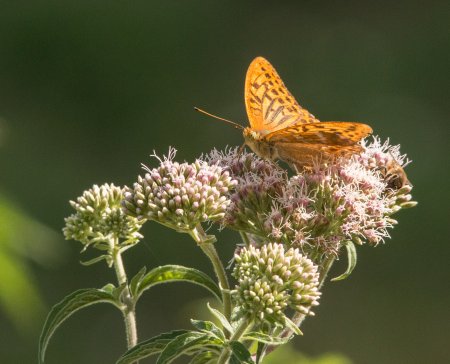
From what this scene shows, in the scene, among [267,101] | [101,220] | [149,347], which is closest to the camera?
[149,347]

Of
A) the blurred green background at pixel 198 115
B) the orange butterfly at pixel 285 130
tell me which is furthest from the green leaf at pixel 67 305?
the blurred green background at pixel 198 115

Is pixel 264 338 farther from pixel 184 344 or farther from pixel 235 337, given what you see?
pixel 184 344

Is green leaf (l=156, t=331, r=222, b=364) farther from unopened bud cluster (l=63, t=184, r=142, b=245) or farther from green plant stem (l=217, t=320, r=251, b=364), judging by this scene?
unopened bud cluster (l=63, t=184, r=142, b=245)

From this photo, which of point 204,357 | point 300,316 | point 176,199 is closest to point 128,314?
point 204,357

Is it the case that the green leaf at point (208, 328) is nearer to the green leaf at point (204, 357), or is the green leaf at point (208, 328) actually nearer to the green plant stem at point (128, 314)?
the green leaf at point (204, 357)

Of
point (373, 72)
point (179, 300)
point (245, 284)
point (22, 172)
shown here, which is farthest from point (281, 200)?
point (373, 72)

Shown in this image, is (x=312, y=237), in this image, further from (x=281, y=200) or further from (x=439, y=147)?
(x=439, y=147)
